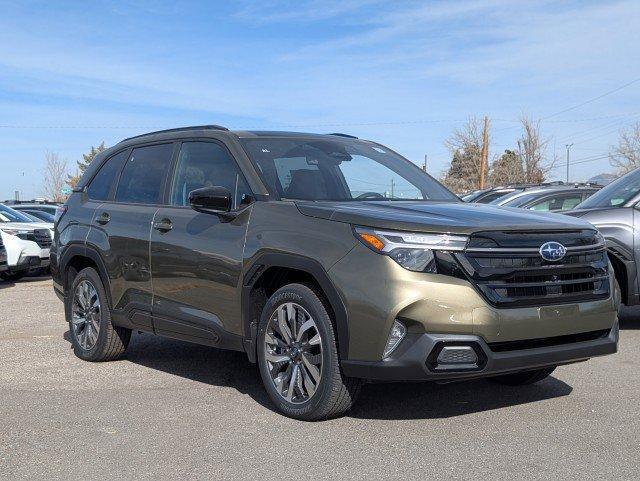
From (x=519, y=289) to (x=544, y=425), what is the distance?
2.89 feet

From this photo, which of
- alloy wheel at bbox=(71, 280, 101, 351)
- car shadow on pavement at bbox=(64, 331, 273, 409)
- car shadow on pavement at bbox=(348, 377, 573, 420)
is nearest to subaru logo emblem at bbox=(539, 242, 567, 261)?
car shadow on pavement at bbox=(348, 377, 573, 420)

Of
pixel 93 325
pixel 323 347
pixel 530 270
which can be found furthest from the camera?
pixel 93 325

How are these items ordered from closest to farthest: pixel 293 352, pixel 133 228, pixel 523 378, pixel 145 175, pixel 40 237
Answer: pixel 293 352, pixel 523 378, pixel 133 228, pixel 145 175, pixel 40 237

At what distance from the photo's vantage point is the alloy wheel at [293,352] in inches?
184

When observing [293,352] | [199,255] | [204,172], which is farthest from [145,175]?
[293,352]

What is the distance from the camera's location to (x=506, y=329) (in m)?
4.29

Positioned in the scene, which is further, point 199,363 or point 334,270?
point 199,363

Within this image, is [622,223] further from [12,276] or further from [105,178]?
[12,276]

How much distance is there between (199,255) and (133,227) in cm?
102

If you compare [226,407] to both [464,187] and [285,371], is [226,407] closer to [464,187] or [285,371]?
[285,371]

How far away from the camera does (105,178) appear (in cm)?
709

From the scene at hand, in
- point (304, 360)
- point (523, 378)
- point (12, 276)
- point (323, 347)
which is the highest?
point (323, 347)

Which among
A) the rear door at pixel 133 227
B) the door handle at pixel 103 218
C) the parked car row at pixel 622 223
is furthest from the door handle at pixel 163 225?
the parked car row at pixel 622 223

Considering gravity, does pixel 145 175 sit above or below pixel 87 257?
above
